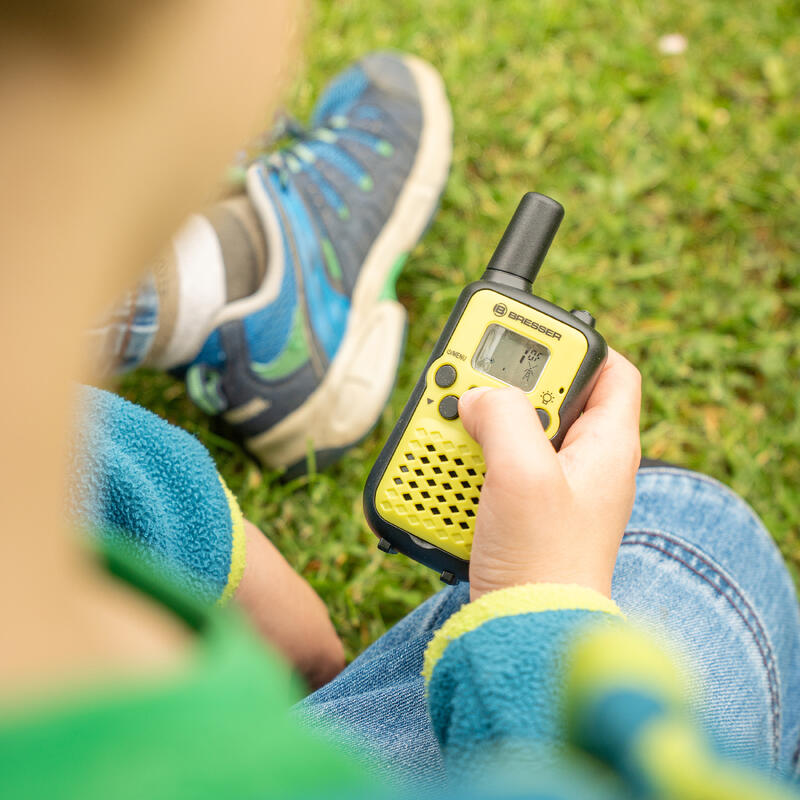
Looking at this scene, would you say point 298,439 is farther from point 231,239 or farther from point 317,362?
point 231,239

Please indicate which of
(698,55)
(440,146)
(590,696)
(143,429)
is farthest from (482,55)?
(590,696)

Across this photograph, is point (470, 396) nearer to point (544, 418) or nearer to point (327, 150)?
point (544, 418)

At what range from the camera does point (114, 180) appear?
0.74 feet

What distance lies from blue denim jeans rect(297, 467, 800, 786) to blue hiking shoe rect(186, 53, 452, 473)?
16.1 inches

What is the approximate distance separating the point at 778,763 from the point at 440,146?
1.01 meters

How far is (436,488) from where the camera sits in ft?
2.34

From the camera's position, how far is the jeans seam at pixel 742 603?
80 cm

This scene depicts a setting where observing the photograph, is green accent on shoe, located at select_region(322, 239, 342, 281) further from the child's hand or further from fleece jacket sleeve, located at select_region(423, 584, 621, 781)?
fleece jacket sleeve, located at select_region(423, 584, 621, 781)

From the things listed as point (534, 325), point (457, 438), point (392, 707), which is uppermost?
point (534, 325)

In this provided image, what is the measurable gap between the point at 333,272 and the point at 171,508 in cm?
58

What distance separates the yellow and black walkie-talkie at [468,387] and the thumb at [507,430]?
0.19 feet

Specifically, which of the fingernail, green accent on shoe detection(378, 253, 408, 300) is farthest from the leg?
green accent on shoe detection(378, 253, 408, 300)

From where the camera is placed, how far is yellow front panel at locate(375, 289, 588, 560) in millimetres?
699

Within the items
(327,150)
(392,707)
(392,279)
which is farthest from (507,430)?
(327,150)
